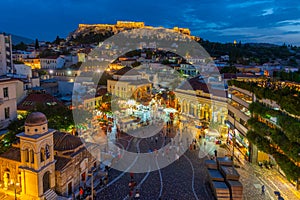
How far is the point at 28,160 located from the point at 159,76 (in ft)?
152

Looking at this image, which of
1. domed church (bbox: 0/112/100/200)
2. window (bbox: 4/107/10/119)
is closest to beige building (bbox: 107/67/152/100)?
window (bbox: 4/107/10/119)

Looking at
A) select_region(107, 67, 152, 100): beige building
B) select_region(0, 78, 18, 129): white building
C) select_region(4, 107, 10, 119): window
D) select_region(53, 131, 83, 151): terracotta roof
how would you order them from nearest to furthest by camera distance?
select_region(53, 131, 83, 151): terracotta roof
select_region(0, 78, 18, 129): white building
select_region(4, 107, 10, 119): window
select_region(107, 67, 152, 100): beige building

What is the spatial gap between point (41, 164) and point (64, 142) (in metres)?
2.78

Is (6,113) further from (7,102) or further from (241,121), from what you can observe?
(241,121)

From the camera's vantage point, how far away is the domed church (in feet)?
44.2

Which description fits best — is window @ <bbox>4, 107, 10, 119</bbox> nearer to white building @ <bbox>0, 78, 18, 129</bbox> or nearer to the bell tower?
white building @ <bbox>0, 78, 18, 129</bbox>

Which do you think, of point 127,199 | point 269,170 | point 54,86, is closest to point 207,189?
point 127,199

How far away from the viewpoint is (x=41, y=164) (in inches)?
535

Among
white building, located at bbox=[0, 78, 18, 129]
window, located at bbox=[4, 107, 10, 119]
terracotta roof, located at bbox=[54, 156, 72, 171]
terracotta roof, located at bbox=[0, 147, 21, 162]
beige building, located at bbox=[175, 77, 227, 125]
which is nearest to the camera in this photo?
terracotta roof, located at bbox=[0, 147, 21, 162]

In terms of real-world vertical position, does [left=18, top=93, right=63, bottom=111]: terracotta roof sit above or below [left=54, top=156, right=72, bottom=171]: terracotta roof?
above

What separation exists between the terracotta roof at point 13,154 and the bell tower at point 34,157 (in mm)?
992

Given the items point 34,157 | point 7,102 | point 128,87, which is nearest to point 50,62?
point 128,87

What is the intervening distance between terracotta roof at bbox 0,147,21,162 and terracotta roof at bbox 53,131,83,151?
2002 millimetres

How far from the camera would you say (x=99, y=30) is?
158500 mm
